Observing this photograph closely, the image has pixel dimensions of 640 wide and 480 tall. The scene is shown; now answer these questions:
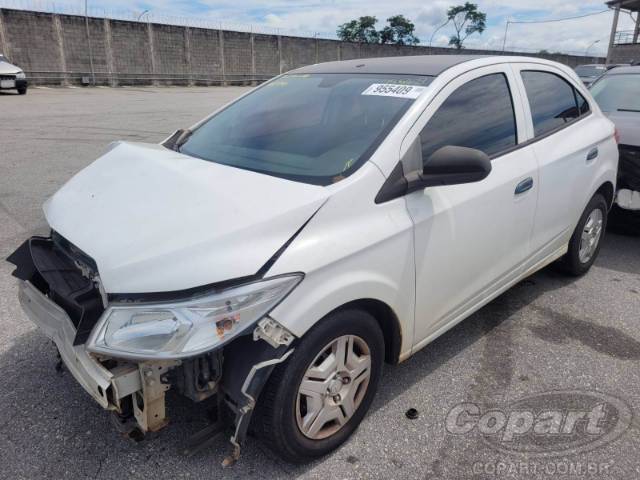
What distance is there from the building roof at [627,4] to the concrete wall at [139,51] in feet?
12.2

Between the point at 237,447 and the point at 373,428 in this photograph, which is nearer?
the point at 237,447

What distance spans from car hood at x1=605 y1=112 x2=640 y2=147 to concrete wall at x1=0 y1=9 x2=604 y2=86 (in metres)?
28.7

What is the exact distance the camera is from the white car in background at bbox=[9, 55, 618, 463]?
187cm

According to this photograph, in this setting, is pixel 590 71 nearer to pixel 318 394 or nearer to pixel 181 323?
pixel 318 394

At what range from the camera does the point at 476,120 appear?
291 centimetres

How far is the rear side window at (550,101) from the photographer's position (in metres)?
3.40

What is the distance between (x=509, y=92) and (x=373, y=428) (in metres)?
2.22

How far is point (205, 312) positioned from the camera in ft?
5.97

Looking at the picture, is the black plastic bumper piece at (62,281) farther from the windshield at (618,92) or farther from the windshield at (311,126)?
the windshield at (618,92)

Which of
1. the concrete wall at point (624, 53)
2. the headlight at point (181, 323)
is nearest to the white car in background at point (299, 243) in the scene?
the headlight at point (181, 323)

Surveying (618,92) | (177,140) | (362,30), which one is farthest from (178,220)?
(362,30)

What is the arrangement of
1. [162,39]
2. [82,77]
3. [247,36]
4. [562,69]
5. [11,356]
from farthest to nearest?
1. [247,36]
2. [162,39]
3. [82,77]
4. [562,69]
5. [11,356]

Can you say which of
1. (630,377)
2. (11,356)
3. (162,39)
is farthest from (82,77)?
(630,377)

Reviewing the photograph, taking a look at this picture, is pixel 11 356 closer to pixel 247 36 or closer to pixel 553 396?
pixel 553 396
